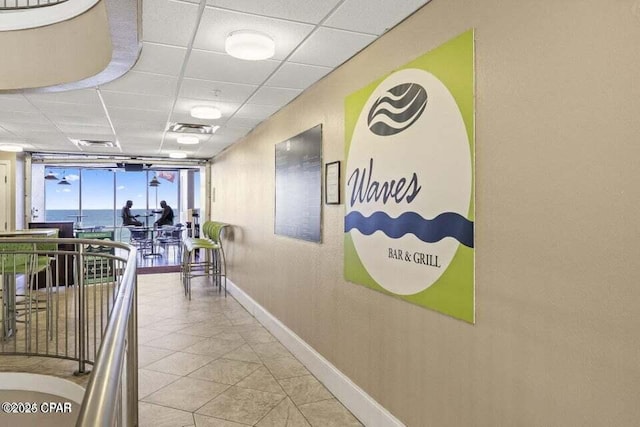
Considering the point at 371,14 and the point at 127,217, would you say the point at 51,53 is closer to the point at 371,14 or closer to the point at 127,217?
the point at 371,14

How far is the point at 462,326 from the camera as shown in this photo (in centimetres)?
184

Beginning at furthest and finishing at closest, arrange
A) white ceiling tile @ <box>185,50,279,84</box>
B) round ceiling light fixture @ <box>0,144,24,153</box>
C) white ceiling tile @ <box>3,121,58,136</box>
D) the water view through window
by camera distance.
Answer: the water view through window < round ceiling light fixture @ <box>0,144,24,153</box> < white ceiling tile @ <box>3,121,58,136</box> < white ceiling tile @ <box>185,50,279,84</box>

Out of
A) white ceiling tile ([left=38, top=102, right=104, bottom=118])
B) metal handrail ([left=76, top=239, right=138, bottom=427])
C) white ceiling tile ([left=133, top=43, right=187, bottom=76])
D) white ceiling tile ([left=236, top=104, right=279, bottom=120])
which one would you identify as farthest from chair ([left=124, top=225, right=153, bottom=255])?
metal handrail ([left=76, top=239, right=138, bottom=427])

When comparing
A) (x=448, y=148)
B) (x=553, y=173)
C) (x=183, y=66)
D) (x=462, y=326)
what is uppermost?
(x=183, y=66)

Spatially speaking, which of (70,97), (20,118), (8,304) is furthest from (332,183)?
(20,118)

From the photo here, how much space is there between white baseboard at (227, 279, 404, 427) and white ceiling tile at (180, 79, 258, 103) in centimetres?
237

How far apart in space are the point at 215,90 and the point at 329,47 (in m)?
1.44

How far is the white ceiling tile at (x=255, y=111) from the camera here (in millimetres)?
4285

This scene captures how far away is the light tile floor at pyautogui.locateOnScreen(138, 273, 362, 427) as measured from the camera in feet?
8.83

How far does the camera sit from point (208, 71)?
3150mm

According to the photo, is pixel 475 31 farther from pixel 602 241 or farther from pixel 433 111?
pixel 602 241

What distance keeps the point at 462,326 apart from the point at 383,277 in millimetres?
650

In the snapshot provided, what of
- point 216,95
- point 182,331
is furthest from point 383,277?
point 182,331

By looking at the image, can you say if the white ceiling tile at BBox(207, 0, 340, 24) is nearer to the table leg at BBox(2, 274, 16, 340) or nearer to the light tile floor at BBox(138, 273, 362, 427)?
the light tile floor at BBox(138, 273, 362, 427)
